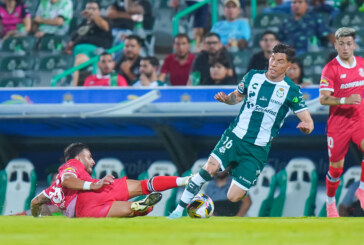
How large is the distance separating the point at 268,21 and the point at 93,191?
19.9 feet

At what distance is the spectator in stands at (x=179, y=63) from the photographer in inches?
527

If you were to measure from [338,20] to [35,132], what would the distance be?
16.4 feet

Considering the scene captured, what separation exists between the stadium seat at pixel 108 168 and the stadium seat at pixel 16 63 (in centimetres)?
249

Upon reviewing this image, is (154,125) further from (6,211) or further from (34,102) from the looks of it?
(6,211)

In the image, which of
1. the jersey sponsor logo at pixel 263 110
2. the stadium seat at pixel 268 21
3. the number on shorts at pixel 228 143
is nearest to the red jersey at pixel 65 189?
the number on shorts at pixel 228 143

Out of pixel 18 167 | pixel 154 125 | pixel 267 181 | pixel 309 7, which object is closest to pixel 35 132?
pixel 18 167

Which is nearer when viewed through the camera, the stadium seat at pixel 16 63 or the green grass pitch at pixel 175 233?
the green grass pitch at pixel 175 233

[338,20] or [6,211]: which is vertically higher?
[338,20]

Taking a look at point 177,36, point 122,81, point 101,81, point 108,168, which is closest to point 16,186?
point 108,168

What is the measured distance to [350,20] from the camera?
1380 centimetres

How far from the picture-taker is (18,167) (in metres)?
13.8

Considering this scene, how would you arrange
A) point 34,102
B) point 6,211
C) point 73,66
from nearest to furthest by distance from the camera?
point 34,102 → point 6,211 → point 73,66

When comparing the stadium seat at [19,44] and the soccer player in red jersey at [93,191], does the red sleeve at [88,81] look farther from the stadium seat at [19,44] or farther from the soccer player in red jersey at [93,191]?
the soccer player in red jersey at [93,191]

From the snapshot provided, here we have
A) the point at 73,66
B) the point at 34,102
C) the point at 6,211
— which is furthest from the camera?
the point at 73,66
